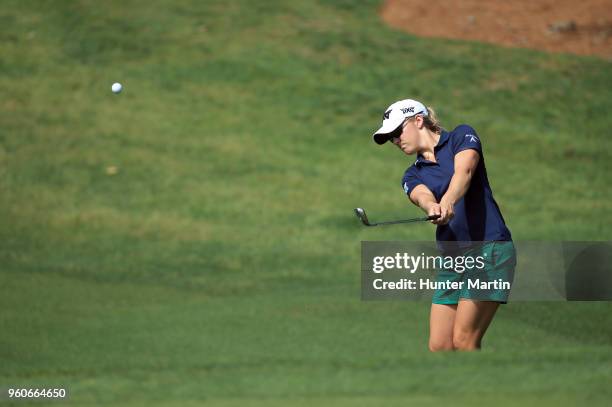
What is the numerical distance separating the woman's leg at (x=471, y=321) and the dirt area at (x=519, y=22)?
57.5 feet

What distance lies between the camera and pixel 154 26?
78.3 ft

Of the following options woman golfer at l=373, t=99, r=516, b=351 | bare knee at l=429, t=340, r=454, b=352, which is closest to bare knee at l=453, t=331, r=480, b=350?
woman golfer at l=373, t=99, r=516, b=351

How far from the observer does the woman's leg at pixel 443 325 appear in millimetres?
7055

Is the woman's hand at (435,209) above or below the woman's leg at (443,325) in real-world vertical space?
above

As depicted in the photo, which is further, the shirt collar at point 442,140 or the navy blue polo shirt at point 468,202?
the shirt collar at point 442,140

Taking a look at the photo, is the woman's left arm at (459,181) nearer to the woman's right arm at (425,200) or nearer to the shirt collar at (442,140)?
the woman's right arm at (425,200)

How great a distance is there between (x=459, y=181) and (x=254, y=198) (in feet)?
36.7

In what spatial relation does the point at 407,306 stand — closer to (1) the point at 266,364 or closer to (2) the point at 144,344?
(2) the point at 144,344

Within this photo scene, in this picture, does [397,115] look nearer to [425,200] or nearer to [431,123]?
[431,123]

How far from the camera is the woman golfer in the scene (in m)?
6.73

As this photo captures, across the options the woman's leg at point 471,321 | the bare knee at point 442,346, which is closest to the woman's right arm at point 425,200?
the woman's leg at point 471,321

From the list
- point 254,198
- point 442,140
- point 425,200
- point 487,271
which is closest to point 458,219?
point 425,200

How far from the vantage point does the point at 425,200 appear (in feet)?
22.5

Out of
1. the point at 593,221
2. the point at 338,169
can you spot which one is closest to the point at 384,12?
the point at 338,169
